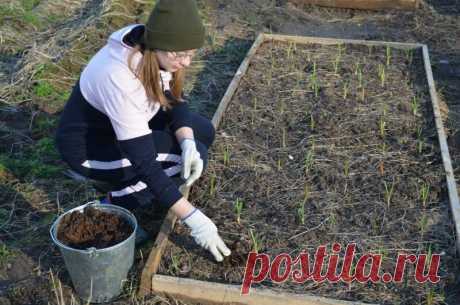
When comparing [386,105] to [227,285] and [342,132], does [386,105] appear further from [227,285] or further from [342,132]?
[227,285]

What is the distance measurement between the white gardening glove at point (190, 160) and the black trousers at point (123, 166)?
109mm

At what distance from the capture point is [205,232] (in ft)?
9.85

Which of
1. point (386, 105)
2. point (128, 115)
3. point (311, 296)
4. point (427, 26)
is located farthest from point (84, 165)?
point (427, 26)

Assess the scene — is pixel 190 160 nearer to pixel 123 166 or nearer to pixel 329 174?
pixel 123 166

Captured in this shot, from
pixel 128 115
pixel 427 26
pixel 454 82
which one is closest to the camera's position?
pixel 128 115

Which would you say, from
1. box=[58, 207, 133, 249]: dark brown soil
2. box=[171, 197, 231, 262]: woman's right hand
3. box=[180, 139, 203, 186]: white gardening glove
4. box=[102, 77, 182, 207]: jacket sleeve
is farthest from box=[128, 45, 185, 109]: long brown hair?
box=[58, 207, 133, 249]: dark brown soil

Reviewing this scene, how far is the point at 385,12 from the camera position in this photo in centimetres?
700

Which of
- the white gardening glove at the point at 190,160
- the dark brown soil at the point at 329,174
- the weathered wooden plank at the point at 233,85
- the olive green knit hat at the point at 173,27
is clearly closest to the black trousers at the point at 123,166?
the white gardening glove at the point at 190,160

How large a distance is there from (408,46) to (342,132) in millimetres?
1814

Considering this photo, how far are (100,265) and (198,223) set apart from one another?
484mm

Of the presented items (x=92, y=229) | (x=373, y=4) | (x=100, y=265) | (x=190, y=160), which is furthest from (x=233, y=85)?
(x=373, y=4)

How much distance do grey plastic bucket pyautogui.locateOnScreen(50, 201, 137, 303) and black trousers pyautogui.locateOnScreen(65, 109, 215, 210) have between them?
316mm

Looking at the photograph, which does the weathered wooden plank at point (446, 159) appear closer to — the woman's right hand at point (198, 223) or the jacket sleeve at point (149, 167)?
the woman's right hand at point (198, 223)

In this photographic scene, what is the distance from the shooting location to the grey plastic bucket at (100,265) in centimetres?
286
